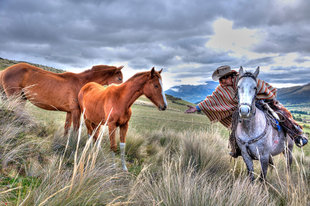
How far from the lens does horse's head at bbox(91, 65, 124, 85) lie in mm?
6410

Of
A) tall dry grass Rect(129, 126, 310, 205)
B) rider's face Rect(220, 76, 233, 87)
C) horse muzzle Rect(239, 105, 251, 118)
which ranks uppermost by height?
rider's face Rect(220, 76, 233, 87)

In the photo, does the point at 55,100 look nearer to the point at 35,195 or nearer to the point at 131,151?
the point at 131,151

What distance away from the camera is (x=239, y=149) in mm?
4875

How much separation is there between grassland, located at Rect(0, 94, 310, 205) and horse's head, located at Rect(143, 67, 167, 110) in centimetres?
103

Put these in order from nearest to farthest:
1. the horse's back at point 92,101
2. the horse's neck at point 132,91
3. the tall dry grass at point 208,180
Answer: the tall dry grass at point 208,180 < the horse's neck at point 132,91 < the horse's back at point 92,101

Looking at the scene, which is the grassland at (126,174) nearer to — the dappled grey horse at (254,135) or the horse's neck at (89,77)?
the dappled grey horse at (254,135)

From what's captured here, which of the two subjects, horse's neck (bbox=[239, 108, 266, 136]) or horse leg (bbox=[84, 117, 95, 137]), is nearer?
horse's neck (bbox=[239, 108, 266, 136])

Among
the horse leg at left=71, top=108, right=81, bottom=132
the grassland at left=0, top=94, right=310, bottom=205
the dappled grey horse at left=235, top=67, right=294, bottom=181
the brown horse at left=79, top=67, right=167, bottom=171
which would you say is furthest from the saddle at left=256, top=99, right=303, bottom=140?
the horse leg at left=71, top=108, right=81, bottom=132

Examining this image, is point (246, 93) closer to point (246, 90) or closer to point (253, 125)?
point (246, 90)

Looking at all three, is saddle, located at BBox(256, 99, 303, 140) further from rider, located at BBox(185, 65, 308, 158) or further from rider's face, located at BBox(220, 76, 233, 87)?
rider's face, located at BBox(220, 76, 233, 87)

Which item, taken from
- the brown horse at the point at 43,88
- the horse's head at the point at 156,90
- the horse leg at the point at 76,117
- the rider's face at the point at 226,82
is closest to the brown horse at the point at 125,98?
the horse's head at the point at 156,90

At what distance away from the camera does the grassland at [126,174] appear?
249 cm

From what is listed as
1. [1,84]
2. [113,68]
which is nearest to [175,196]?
[113,68]

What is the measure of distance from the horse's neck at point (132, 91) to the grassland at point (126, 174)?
4.07 ft
